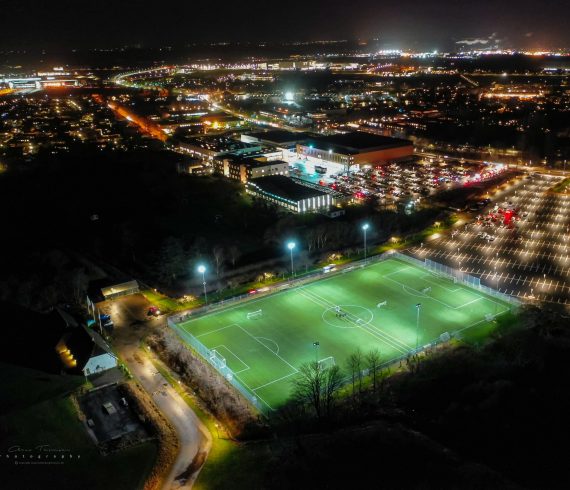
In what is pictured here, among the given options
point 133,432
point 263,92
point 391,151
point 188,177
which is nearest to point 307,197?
point 188,177

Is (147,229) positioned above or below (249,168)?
below

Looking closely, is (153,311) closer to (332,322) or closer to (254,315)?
(254,315)

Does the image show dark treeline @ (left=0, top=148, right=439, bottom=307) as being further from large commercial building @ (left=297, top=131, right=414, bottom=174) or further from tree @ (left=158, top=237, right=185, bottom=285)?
large commercial building @ (left=297, top=131, right=414, bottom=174)

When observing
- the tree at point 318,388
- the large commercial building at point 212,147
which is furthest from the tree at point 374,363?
the large commercial building at point 212,147

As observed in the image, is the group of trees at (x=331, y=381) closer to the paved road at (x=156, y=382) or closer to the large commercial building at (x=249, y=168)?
the paved road at (x=156, y=382)

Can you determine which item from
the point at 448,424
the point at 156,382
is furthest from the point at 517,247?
the point at 156,382

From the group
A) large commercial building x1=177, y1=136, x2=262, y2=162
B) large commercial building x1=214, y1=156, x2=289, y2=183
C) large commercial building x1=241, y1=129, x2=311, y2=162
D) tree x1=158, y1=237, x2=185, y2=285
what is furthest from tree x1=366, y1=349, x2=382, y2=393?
large commercial building x1=241, y1=129, x2=311, y2=162
